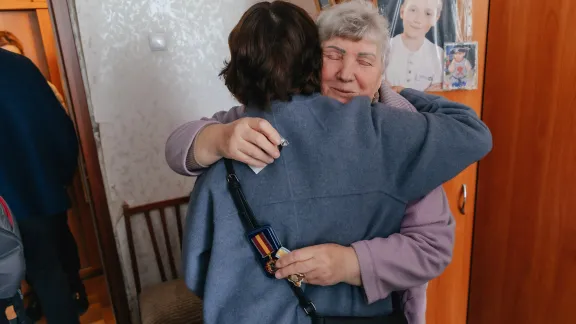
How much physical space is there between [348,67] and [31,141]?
1679 millimetres

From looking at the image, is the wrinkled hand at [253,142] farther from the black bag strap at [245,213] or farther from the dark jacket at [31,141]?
the dark jacket at [31,141]

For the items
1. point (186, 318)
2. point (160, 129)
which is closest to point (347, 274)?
point (186, 318)

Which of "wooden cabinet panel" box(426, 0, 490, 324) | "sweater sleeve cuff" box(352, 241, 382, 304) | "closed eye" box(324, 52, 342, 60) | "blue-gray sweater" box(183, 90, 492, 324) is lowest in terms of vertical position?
"wooden cabinet panel" box(426, 0, 490, 324)

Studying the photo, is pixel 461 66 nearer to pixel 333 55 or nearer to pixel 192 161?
pixel 333 55

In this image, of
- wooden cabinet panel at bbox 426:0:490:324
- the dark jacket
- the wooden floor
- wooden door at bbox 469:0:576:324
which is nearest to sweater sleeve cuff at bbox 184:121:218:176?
wooden cabinet panel at bbox 426:0:490:324

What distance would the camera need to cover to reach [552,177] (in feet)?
3.66

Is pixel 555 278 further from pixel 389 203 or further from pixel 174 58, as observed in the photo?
pixel 174 58

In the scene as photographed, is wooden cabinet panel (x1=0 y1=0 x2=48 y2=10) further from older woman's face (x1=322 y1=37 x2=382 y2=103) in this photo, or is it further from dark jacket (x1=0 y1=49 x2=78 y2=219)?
older woman's face (x1=322 y1=37 x2=382 y2=103)

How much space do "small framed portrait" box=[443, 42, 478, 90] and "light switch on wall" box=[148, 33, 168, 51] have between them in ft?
3.85

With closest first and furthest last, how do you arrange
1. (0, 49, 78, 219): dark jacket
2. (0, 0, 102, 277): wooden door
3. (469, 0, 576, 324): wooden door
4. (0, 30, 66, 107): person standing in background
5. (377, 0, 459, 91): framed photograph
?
1. (469, 0, 576, 324): wooden door
2. (377, 0, 459, 91): framed photograph
3. (0, 49, 78, 219): dark jacket
4. (0, 30, 66, 107): person standing in background
5. (0, 0, 102, 277): wooden door

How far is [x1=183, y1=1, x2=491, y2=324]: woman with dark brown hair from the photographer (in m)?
0.64

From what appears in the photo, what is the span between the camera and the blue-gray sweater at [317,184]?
2.09ft

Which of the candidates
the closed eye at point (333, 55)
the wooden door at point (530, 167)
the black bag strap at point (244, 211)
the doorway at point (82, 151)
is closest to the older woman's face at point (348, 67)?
the closed eye at point (333, 55)

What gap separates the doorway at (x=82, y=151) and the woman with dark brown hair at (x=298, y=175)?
1205 mm
